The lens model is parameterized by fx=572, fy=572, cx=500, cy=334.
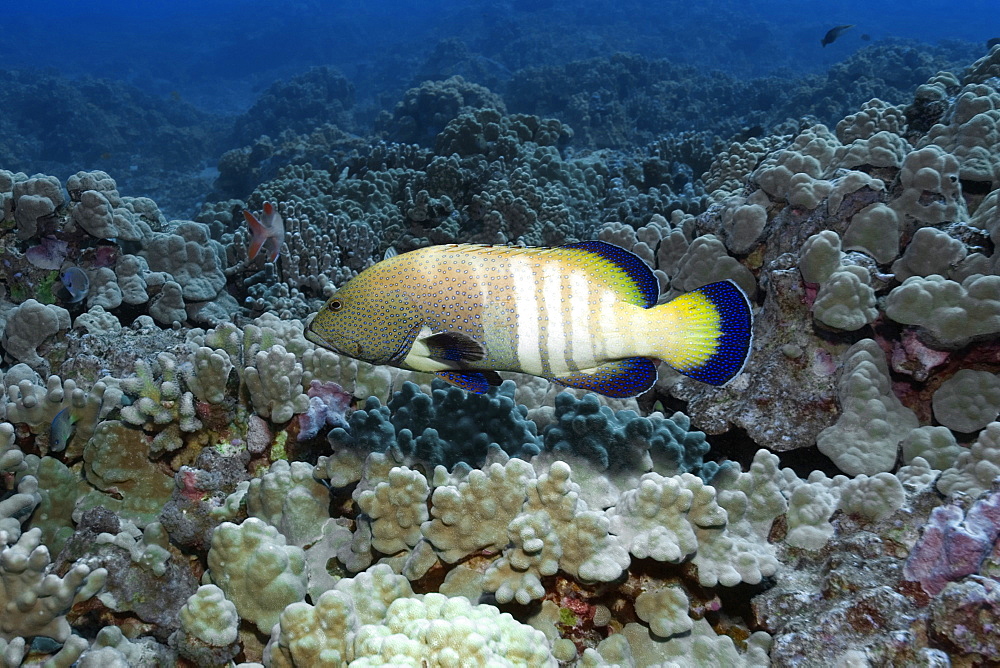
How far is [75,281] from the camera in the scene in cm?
514

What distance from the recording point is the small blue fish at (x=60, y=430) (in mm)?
3010

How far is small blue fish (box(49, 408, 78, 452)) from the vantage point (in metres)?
3.01

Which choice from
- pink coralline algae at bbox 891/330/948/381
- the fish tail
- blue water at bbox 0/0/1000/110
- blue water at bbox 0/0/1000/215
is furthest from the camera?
blue water at bbox 0/0/1000/110

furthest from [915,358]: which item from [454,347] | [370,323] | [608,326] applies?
[370,323]

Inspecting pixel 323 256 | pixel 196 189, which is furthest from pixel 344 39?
pixel 323 256

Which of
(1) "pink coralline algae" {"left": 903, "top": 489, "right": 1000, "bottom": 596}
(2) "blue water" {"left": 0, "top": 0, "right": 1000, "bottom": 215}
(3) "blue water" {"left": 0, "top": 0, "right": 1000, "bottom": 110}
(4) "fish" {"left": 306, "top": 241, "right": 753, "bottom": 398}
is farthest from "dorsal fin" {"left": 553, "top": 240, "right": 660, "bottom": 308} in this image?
(3) "blue water" {"left": 0, "top": 0, "right": 1000, "bottom": 110}

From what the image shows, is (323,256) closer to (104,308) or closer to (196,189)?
(104,308)

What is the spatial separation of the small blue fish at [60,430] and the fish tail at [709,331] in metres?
3.08

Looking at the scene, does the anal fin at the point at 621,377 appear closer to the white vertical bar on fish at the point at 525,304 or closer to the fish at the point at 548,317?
the fish at the point at 548,317

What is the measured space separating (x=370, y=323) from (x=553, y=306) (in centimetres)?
61

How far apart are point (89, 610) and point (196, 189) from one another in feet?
73.0

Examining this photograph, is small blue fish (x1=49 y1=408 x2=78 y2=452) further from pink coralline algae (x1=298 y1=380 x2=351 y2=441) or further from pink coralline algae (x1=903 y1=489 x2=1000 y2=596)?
pink coralline algae (x1=903 y1=489 x2=1000 y2=596)

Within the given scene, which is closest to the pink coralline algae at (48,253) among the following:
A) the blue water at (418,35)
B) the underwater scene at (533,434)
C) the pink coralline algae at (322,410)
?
the underwater scene at (533,434)

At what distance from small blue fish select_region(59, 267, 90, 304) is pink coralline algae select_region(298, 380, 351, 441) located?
3.41 metres
